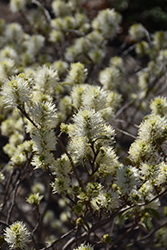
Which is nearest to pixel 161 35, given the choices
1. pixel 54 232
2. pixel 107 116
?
pixel 107 116

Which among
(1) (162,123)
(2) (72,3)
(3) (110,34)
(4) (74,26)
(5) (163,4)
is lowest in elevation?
(1) (162,123)

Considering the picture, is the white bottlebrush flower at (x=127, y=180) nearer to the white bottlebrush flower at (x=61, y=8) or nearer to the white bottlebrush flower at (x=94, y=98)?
the white bottlebrush flower at (x=94, y=98)

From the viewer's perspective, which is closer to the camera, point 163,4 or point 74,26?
point 74,26

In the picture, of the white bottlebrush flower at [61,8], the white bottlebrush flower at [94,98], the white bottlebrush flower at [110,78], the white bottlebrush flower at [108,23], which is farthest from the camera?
the white bottlebrush flower at [61,8]

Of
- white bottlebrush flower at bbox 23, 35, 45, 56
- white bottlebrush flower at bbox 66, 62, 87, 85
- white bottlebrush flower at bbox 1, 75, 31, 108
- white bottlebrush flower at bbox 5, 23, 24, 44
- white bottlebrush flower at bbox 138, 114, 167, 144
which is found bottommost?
white bottlebrush flower at bbox 138, 114, 167, 144

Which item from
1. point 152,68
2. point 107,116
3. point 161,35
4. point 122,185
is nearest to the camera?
point 122,185

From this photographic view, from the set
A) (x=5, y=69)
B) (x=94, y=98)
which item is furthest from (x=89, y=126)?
(x=5, y=69)

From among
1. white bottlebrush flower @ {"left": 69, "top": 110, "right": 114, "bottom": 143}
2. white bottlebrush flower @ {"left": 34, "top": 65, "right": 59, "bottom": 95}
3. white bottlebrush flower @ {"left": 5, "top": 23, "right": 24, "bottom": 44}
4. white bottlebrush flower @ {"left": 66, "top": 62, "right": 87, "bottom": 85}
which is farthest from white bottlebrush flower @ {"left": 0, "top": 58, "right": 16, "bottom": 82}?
white bottlebrush flower @ {"left": 5, "top": 23, "right": 24, "bottom": 44}

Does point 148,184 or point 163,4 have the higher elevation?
point 163,4

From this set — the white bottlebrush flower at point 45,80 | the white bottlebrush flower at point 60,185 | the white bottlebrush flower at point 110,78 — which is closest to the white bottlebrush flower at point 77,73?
the white bottlebrush flower at point 45,80

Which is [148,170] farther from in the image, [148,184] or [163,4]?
[163,4]

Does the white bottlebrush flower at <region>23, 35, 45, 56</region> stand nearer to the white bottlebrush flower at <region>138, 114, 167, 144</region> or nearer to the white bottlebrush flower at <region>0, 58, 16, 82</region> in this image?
the white bottlebrush flower at <region>0, 58, 16, 82</region>
